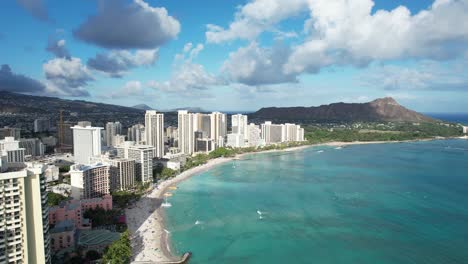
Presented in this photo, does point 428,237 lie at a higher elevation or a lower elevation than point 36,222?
lower

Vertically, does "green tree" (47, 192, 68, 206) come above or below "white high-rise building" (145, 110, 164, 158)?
below

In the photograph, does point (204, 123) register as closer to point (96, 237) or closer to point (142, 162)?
point (142, 162)

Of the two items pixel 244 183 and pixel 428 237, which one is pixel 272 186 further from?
pixel 428 237

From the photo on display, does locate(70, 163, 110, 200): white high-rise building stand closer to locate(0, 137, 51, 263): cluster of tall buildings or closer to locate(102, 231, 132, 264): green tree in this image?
locate(102, 231, 132, 264): green tree

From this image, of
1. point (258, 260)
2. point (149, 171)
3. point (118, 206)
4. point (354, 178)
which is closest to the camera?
point (258, 260)

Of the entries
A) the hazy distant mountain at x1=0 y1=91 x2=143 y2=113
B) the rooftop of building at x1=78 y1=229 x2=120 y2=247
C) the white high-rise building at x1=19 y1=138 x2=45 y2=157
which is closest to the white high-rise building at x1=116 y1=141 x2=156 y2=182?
the rooftop of building at x1=78 y1=229 x2=120 y2=247

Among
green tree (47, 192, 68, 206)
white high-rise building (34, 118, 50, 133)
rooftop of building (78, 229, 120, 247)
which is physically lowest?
rooftop of building (78, 229, 120, 247)

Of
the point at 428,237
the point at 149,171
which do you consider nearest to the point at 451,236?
the point at 428,237

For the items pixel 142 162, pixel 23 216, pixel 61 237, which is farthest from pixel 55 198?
pixel 23 216
